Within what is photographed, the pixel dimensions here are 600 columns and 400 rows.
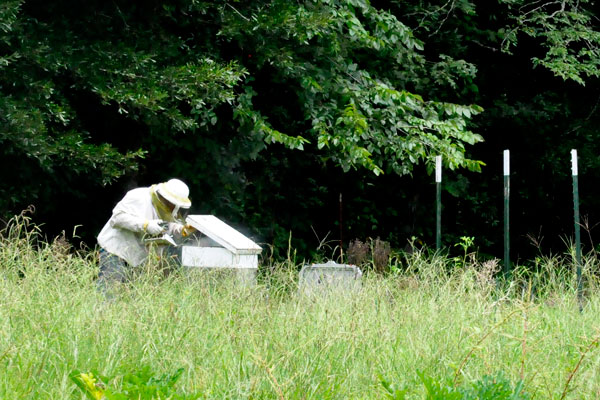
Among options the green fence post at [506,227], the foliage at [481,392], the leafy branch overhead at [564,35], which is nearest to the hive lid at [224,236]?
the green fence post at [506,227]

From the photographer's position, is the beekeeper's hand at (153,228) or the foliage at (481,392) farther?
the beekeeper's hand at (153,228)

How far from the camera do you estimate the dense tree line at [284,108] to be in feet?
32.3

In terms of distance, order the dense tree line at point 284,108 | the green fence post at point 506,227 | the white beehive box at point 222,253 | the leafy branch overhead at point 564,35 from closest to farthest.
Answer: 1. the white beehive box at point 222,253
2. the green fence post at point 506,227
3. the dense tree line at point 284,108
4. the leafy branch overhead at point 564,35

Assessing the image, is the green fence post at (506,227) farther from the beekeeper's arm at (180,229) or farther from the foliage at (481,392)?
the foliage at (481,392)

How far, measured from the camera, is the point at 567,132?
15.0 meters

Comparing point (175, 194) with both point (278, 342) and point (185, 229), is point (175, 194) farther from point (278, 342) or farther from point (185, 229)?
point (278, 342)

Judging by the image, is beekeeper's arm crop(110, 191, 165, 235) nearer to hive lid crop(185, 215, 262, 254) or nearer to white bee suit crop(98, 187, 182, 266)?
white bee suit crop(98, 187, 182, 266)

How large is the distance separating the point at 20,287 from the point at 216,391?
82.8 inches

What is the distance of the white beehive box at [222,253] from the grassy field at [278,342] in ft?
2.56

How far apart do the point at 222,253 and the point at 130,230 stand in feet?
2.77

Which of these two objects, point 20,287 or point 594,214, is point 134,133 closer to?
point 20,287

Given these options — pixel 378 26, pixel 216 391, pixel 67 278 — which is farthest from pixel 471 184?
pixel 216 391

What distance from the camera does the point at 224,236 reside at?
23.7 feet

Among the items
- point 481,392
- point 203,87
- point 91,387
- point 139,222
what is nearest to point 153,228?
point 139,222
